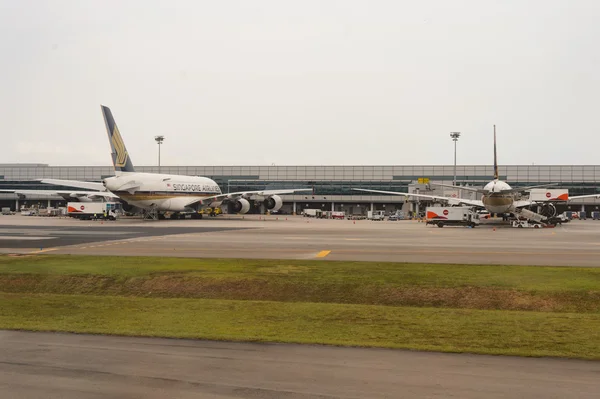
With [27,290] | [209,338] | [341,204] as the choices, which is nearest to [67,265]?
[27,290]

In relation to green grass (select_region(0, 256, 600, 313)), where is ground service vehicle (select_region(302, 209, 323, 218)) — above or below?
below

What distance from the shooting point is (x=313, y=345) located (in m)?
12.1

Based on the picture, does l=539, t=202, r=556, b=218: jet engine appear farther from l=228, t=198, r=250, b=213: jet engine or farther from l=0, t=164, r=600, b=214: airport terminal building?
l=0, t=164, r=600, b=214: airport terminal building

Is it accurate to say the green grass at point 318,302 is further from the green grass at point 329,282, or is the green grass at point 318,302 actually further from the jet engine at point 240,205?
the jet engine at point 240,205

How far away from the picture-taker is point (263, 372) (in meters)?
10.1

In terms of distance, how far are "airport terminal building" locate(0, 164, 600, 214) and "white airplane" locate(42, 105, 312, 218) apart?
173 feet

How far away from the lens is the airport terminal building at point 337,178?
138000 mm

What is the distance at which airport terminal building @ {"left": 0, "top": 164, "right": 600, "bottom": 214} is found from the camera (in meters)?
138

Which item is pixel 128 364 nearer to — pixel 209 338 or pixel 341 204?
pixel 209 338

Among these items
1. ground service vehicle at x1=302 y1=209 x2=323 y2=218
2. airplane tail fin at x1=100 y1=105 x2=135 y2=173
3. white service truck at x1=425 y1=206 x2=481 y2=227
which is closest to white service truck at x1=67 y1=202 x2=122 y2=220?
airplane tail fin at x1=100 y1=105 x2=135 y2=173

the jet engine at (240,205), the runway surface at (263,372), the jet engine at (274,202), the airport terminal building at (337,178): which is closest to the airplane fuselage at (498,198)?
the jet engine at (274,202)

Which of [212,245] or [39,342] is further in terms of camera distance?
[212,245]

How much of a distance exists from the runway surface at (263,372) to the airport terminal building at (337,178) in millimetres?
116299

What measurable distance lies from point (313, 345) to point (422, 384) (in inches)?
127
